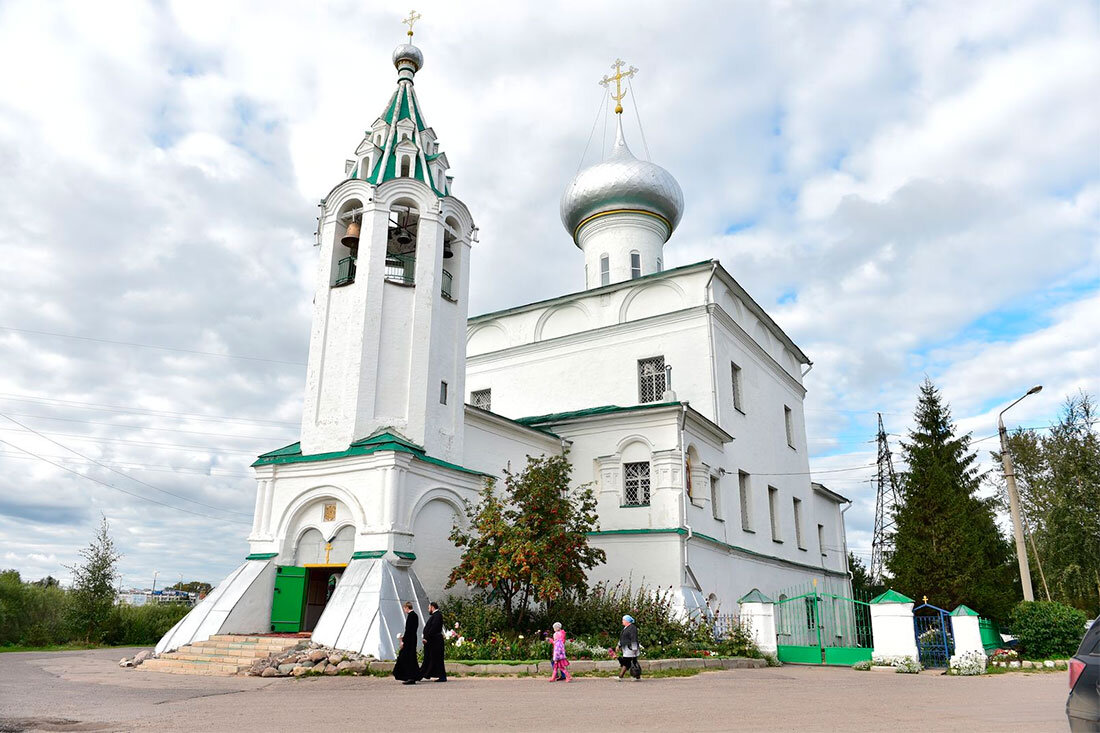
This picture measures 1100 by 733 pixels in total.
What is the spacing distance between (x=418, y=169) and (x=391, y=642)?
1051 centimetres

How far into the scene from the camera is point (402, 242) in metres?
17.8

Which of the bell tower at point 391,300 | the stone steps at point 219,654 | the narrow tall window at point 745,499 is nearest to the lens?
the stone steps at point 219,654

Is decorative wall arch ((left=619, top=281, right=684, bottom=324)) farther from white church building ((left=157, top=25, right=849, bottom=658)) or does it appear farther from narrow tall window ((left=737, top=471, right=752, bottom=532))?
narrow tall window ((left=737, top=471, right=752, bottom=532))

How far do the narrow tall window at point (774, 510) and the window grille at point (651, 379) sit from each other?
5210 mm

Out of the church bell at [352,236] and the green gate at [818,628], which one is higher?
the church bell at [352,236]

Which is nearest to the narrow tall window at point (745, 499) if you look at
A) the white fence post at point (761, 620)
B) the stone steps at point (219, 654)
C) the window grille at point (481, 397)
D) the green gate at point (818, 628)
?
the green gate at point (818, 628)

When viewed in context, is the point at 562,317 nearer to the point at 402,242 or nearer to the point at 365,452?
the point at 402,242

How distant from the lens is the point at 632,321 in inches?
854

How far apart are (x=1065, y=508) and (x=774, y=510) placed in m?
12.0

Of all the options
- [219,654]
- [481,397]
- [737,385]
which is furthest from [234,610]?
[737,385]

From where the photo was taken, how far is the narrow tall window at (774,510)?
2288 centimetres

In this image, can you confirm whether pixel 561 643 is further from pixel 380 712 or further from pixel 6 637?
pixel 6 637

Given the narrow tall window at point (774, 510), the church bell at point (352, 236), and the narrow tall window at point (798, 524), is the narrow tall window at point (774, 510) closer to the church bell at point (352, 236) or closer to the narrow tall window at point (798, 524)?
the narrow tall window at point (798, 524)

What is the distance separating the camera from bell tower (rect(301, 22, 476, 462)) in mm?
15477
